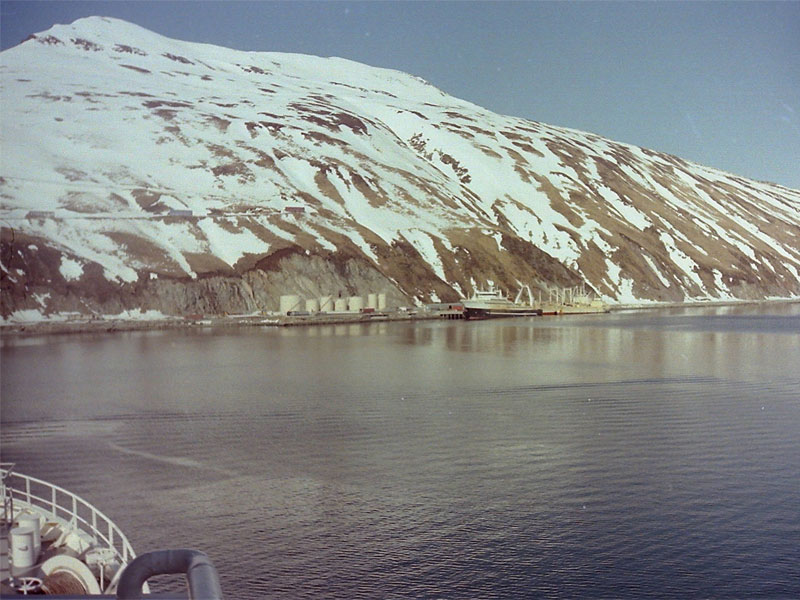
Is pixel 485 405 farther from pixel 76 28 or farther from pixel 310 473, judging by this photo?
pixel 76 28

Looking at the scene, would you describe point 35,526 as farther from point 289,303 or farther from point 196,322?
point 289,303

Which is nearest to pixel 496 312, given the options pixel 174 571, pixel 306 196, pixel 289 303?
pixel 289 303

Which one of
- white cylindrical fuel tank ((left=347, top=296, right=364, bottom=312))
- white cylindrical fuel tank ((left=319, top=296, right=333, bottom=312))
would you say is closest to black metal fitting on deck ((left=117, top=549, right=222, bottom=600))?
A: white cylindrical fuel tank ((left=319, top=296, right=333, bottom=312))

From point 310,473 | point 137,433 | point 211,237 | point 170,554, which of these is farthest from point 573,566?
point 211,237

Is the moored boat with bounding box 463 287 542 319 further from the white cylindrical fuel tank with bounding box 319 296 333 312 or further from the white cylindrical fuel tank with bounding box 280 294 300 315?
the white cylindrical fuel tank with bounding box 280 294 300 315

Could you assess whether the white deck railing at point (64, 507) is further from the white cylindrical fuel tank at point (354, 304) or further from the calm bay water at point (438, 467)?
the white cylindrical fuel tank at point (354, 304)

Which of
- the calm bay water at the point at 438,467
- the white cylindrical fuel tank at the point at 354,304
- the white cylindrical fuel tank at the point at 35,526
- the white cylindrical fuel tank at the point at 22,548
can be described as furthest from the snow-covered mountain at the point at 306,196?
the white cylindrical fuel tank at the point at 22,548
